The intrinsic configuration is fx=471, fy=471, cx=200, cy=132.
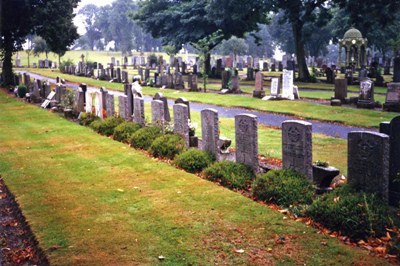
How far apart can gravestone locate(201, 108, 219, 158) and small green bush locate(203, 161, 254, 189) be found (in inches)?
26.5

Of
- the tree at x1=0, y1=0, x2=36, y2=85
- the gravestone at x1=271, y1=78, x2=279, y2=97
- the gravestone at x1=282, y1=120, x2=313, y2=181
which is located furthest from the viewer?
the tree at x1=0, y1=0, x2=36, y2=85

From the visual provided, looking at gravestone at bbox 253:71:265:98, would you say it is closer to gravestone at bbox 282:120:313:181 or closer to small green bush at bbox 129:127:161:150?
small green bush at bbox 129:127:161:150

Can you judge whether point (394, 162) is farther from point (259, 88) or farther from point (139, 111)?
point (259, 88)

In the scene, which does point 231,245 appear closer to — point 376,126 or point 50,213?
point 50,213

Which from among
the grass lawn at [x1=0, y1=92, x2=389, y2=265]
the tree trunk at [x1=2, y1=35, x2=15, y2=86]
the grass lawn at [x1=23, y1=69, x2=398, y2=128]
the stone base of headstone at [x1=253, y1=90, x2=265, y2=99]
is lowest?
the grass lawn at [x1=0, y1=92, x2=389, y2=265]

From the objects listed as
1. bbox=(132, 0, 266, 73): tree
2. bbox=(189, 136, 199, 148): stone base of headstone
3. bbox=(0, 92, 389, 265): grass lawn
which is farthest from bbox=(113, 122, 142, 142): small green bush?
bbox=(132, 0, 266, 73): tree

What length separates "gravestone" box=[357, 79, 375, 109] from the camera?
69.4 ft

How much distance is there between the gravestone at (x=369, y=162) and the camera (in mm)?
7242

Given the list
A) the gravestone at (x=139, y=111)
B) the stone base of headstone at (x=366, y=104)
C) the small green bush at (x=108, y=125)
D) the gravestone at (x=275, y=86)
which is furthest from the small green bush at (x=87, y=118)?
the stone base of headstone at (x=366, y=104)

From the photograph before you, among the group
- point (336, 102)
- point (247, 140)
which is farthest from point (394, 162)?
point (336, 102)

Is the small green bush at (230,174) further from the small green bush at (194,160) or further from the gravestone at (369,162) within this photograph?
the gravestone at (369,162)

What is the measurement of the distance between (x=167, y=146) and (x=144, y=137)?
168cm

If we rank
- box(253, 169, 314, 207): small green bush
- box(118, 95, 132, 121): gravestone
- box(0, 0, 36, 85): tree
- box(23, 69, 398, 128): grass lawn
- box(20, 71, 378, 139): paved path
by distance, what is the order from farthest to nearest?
1. box(0, 0, 36, 85): tree
2. box(23, 69, 398, 128): grass lawn
3. box(118, 95, 132, 121): gravestone
4. box(20, 71, 378, 139): paved path
5. box(253, 169, 314, 207): small green bush

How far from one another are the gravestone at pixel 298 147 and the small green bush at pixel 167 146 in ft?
12.4
